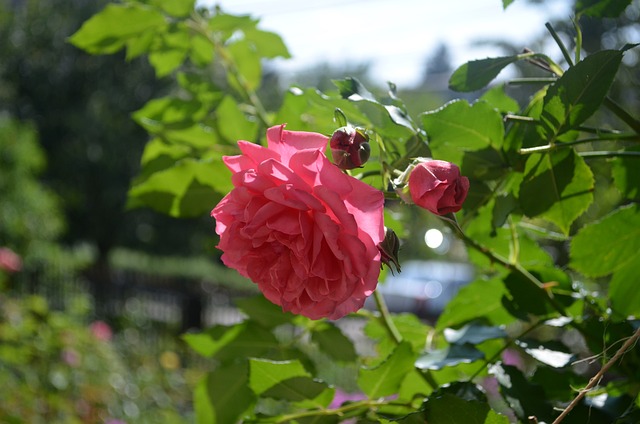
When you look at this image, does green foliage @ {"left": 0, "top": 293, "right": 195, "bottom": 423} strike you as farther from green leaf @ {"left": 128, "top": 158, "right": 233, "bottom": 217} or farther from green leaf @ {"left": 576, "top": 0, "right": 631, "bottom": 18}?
green leaf @ {"left": 576, "top": 0, "right": 631, "bottom": 18}

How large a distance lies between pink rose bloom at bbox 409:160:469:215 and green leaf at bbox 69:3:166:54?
456mm

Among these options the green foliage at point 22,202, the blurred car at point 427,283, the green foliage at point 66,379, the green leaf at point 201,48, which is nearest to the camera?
the green leaf at point 201,48

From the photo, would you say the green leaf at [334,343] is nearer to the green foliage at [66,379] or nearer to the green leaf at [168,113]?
the green leaf at [168,113]

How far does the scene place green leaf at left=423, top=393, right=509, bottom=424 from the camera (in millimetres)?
335

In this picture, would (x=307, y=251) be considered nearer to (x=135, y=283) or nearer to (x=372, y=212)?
(x=372, y=212)

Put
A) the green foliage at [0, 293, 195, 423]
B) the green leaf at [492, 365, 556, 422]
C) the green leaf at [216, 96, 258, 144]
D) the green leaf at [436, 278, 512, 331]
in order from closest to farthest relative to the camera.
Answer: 1. the green leaf at [492, 365, 556, 422]
2. the green leaf at [436, 278, 512, 331]
3. the green leaf at [216, 96, 258, 144]
4. the green foliage at [0, 293, 195, 423]

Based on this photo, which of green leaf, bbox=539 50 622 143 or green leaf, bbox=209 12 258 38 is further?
green leaf, bbox=209 12 258 38

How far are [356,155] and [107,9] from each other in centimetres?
44

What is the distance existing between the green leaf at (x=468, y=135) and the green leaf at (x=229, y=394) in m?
0.23

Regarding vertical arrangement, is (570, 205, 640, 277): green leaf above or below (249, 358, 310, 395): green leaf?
above

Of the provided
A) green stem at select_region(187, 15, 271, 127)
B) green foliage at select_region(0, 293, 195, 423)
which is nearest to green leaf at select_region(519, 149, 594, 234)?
green stem at select_region(187, 15, 271, 127)

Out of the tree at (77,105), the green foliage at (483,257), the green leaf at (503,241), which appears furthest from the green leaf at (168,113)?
the tree at (77,105)

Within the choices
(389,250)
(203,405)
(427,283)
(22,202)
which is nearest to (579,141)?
(389,250)

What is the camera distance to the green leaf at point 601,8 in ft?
1.40
